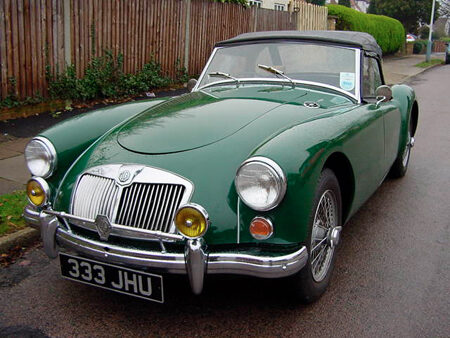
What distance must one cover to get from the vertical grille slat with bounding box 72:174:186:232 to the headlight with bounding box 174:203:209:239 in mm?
100

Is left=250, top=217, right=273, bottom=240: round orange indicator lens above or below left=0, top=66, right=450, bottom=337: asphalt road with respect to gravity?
above

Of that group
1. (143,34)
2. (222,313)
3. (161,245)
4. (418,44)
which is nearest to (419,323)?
(222,313)

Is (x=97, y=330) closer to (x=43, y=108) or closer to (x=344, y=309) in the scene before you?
(x=344, y=309)

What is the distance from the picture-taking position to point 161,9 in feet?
32.2

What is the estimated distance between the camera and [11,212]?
3.90 m

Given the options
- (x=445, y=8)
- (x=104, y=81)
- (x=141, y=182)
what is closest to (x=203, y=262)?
(x=141, y=182)

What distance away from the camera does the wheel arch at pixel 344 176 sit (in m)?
3.03

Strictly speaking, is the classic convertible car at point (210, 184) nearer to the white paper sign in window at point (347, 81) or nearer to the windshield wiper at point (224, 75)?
the white paper sign in window at point (347, 81)

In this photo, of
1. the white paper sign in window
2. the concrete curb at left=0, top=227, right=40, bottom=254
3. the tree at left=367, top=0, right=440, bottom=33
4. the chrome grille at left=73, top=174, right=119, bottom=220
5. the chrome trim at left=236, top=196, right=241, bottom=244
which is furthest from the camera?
the tree at left=367, top=0, right=440, bottom=33

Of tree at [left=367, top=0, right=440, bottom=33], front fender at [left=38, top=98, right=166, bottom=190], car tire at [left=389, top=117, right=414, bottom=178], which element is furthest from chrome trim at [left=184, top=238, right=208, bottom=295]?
tree at [left=367, top=0, right=440, bottom=33]

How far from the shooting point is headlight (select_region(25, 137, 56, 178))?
10.1 ft

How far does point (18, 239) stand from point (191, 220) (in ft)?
6.06

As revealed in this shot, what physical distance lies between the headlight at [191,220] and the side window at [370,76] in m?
2.15

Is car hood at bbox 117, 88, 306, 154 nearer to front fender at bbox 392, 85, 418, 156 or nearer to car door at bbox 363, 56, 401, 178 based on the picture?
car door at bbox 363, 56, 401, 178
